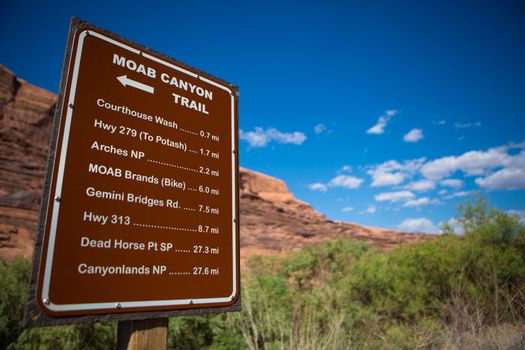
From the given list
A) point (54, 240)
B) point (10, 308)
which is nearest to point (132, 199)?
point (54, 240)

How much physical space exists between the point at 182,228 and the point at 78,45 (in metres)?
1.08

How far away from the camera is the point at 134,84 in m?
1.76

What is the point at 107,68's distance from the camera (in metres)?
1.69

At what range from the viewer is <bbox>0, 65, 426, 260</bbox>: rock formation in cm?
2286

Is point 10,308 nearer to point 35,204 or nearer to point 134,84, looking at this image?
point 134,84

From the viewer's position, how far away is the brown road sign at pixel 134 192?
1349 millimetres

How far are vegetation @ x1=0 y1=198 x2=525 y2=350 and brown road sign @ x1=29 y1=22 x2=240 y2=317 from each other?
191 cm

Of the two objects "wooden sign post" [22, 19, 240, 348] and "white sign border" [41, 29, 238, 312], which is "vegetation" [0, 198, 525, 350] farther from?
"wooden sign post" [22, 19, 240, 348]

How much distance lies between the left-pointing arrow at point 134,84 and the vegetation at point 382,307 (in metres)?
2.62

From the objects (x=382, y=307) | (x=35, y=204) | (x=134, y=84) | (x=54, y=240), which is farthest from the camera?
(x=35, y=204)

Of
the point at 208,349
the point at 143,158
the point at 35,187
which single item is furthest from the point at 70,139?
the point at 35,187

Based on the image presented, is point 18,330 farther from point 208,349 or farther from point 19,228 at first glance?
point 19,228

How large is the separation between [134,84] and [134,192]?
0.63 metres

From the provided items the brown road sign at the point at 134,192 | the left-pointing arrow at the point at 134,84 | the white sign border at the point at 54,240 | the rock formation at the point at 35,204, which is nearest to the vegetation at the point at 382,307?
the white sign border at the point at 54,240
